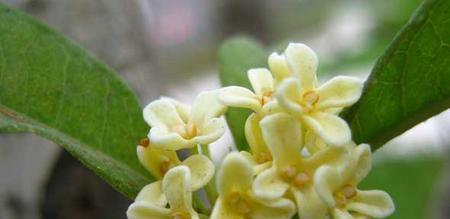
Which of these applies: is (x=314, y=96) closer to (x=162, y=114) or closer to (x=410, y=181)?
(x=162, y=114)

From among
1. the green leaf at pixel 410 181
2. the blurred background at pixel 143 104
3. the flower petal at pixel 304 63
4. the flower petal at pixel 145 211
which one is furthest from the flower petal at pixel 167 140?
the green leaf at pixel 410 181

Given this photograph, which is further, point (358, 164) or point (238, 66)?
point (238, 66)

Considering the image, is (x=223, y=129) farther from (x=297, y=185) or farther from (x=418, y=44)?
(x=418, y=44)

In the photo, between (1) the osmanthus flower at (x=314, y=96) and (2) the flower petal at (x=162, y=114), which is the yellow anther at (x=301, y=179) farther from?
(2) the flower petal at (x=162, y=114)

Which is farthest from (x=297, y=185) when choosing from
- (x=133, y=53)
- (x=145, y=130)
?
(x=133, y=53)

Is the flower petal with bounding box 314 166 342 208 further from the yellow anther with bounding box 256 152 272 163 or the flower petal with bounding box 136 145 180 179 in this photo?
the flower petal with bounding box 136 145 180 179

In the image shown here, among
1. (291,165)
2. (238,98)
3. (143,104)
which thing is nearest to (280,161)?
(291,165)

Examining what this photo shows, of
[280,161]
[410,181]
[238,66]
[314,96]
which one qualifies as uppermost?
[410,181]
